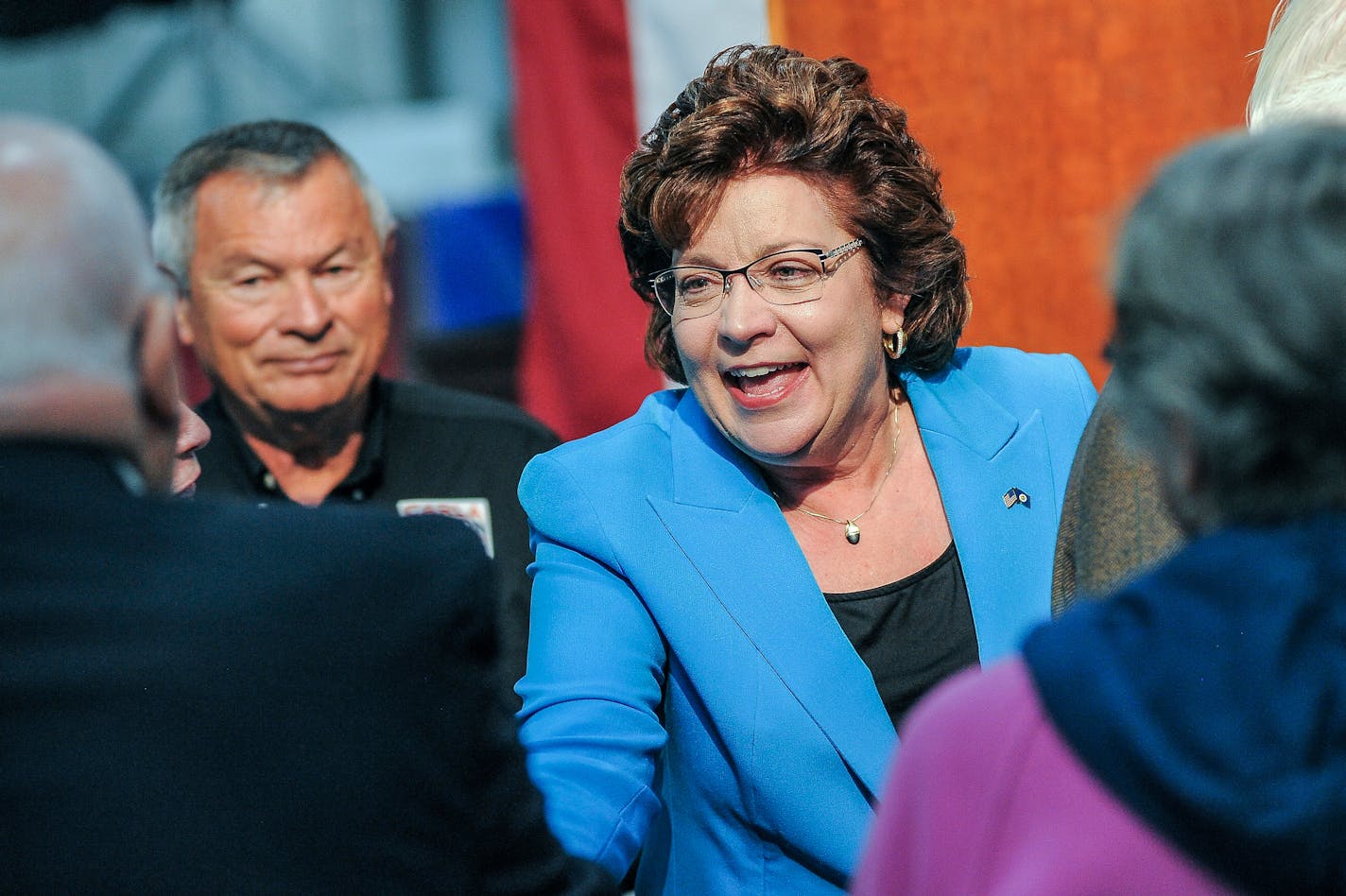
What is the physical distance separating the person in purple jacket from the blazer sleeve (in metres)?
0.89

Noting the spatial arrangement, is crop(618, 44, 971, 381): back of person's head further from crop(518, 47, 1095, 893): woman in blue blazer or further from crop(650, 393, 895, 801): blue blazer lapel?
crop(650, 393, 895, 801): blue blazer lapel

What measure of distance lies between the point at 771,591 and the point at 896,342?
22.4 inches

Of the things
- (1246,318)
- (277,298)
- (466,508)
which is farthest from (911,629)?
(277,298)

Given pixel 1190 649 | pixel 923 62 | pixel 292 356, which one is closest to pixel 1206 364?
pixel 1190 649

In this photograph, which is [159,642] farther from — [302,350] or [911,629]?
[302,350]

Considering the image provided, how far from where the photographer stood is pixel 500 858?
1466mm

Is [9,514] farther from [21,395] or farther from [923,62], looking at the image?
[923,62]

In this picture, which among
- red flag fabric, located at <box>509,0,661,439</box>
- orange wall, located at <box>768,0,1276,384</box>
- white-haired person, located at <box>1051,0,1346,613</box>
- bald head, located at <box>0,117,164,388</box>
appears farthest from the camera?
red flag fabric, located at <box>509,0,661,439</box>

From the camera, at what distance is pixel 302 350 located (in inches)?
126

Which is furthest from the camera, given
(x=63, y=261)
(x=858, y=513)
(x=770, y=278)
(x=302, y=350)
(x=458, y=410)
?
(x=458, y=410)

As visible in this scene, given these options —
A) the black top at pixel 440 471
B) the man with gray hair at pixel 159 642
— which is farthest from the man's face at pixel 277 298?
the man with gray hair at pixel 159 642

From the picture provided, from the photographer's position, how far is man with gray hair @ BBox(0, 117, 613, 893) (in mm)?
1281

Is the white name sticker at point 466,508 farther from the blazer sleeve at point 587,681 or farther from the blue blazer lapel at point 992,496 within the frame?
the blue blazer lapel at point 992,496

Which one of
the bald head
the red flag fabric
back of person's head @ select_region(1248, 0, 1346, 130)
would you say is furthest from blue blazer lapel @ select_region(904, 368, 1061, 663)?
the red flag fabric
